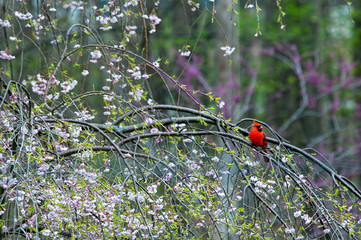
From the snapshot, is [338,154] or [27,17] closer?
[27,17]

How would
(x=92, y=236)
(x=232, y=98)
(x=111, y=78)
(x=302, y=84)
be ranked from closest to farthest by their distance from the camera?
(x=92, y=236)
(x=111, y=78)
(x=232, y=98)
(x=302, y=84)

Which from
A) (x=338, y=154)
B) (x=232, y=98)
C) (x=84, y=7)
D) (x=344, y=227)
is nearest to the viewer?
(x=344, y=227)

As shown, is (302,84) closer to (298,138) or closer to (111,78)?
(298,138)

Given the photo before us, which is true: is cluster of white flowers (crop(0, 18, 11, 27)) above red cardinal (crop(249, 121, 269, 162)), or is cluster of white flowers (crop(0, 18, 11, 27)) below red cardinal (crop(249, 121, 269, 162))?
above

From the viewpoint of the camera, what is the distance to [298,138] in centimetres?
948

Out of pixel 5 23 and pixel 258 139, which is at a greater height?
pixel 5 23

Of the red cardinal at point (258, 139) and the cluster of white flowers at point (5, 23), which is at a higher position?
the cluster of white flowers at point (5, 23)

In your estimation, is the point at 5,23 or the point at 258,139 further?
the point at 5,23

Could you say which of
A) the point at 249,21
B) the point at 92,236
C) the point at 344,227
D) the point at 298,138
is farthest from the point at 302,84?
the point at 92,236

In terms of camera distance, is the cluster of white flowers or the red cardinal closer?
the red cardinal

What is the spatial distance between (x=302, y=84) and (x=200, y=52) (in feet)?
6.46

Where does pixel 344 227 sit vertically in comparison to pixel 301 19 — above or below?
below

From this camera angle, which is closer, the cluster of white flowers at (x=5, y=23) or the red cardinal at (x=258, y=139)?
the red cardinal at (x=258, y=139)

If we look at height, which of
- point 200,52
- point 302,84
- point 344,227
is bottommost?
point 344,227
